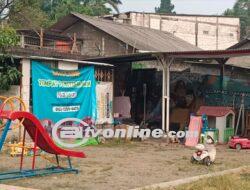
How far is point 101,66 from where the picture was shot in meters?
18.8

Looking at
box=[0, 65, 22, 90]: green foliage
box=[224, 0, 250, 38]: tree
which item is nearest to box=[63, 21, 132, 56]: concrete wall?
box=[0, 65, 22, 90]: green foliage

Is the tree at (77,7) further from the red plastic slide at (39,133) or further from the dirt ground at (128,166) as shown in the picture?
the red plastic slide at (39,133)

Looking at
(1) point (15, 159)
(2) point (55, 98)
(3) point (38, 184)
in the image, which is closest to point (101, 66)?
(2) point (55, 98)

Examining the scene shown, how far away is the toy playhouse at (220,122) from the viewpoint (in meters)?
17.5

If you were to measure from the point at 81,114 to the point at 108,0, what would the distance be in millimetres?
37043

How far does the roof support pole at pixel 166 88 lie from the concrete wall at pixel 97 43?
7.86 meters

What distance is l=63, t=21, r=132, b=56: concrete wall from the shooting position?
1031 inches

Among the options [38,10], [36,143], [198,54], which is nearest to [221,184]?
[36,143]

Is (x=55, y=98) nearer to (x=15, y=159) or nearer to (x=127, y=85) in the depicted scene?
(x=15, y=159)

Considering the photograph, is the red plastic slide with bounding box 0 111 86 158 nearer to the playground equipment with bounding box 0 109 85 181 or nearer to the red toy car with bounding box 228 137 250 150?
the playground equipment with bounding box 0 109 85 181

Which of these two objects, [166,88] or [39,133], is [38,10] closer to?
[166,88]

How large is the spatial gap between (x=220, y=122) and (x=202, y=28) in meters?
33.2

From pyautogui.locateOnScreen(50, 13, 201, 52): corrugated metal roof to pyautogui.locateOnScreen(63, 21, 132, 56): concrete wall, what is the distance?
13.5 inches

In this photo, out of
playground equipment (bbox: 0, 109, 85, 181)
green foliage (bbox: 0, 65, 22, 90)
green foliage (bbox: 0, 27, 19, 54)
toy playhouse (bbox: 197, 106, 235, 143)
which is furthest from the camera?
toy playhouse (bbox: 197, 106, 235, 143)
